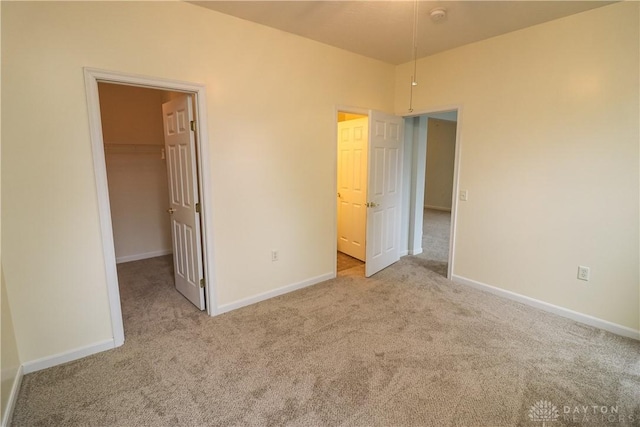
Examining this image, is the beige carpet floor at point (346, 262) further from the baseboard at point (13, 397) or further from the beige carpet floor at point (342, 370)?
the baseboard at point (13, 397)

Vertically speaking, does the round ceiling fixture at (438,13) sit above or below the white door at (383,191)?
above

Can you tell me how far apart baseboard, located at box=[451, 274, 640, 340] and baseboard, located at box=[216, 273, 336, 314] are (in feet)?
5.24

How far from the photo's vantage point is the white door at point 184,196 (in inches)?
108

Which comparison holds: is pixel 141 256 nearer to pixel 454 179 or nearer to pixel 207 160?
pixel 207 160

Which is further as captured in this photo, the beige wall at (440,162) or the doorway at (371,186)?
the beige wall at (440,162)

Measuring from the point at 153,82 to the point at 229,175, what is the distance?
914mm

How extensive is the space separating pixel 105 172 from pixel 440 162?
8524 mm

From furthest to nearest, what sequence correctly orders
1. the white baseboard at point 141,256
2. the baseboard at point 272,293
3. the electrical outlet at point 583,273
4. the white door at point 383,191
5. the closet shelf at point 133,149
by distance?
the white baseboard at point 141,256 < the closet shelf at point 133,149 < the white door at point 383,191 < the baseboard at point 272,293 < the electrical outlet at point 583,273

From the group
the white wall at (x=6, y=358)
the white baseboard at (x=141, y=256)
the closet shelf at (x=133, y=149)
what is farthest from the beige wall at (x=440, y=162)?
the white wall at (x=6, y=358)

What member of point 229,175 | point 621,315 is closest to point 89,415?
point 229,175

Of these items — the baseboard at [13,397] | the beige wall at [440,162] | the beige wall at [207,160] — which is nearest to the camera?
the baseboard at [13,397]

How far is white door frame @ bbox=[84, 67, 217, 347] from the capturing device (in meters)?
2.17

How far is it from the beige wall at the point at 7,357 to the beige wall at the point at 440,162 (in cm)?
878

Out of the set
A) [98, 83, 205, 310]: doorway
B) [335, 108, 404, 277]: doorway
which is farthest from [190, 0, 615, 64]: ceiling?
[98, 83, 205, 310]: doorway
